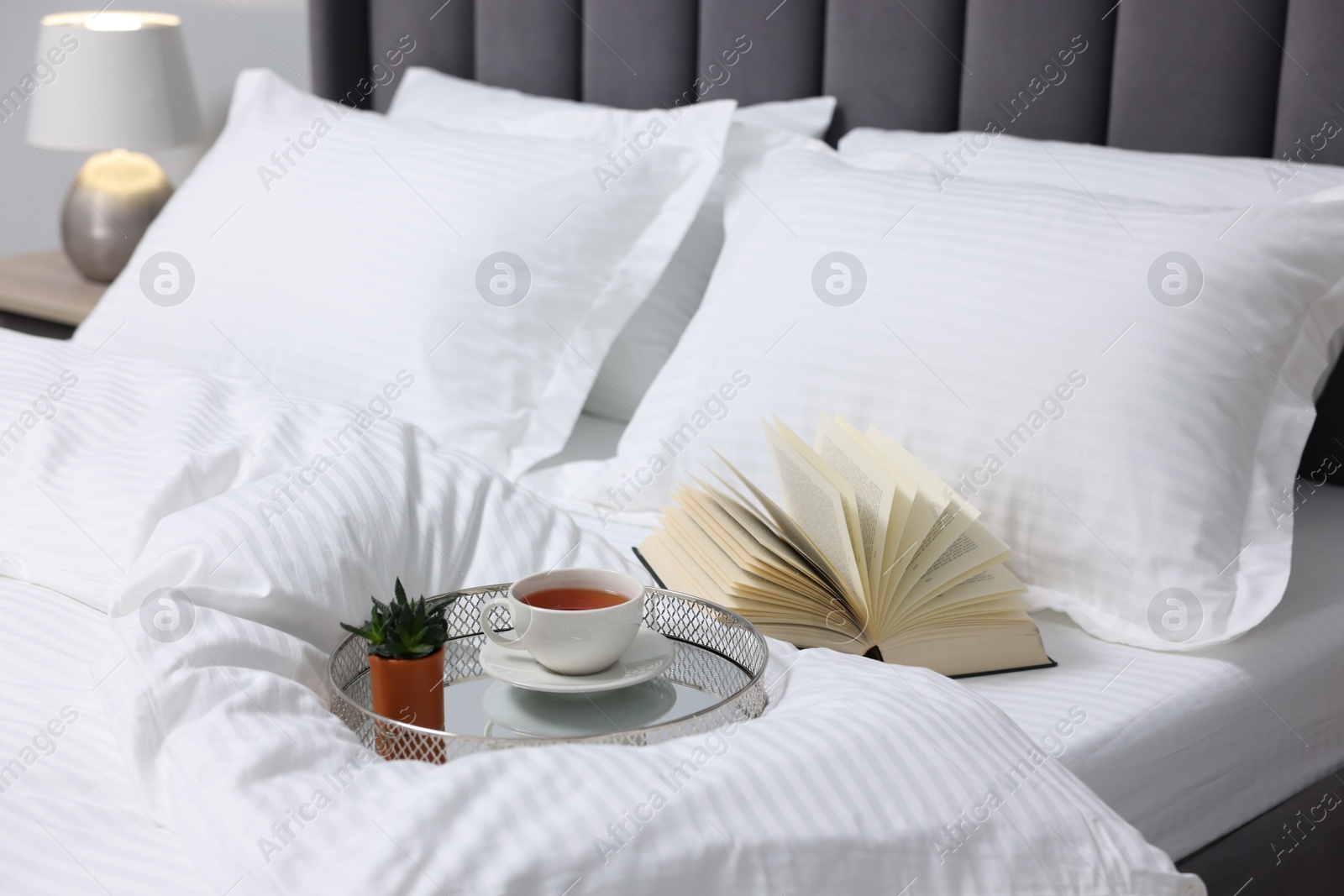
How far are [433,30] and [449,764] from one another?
1836 mm

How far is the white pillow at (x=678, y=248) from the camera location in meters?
1.64

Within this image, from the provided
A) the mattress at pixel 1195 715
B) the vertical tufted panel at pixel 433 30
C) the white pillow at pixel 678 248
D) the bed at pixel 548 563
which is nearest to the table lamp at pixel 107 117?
the vertical tufted panel at pixel 433 30

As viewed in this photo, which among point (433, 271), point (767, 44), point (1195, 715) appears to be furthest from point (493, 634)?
point (767, 44)

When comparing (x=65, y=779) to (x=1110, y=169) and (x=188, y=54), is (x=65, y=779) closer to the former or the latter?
(x=1110, y=169)

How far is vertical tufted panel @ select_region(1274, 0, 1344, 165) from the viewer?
1349 mm

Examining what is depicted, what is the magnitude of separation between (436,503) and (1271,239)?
0.81 metres

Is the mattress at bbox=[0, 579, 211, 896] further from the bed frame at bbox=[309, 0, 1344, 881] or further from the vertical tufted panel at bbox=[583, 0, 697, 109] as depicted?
the vertical tufted panel at bbox=[583, 0, 697, 109]

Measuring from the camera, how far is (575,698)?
81 centimetres

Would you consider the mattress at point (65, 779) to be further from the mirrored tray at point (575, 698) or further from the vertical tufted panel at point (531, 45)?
the vertical tufted panel at point (531, 45)

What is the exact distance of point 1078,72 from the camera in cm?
153

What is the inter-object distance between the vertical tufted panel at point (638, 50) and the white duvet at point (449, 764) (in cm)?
108

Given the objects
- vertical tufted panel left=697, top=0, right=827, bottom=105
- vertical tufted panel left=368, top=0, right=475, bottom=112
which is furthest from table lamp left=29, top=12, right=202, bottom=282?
vertical tufted panel left=697, top=0, right=827, bottom=105

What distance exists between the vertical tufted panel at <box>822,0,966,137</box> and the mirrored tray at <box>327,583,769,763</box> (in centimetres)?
100

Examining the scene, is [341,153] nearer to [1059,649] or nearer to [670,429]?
[670,429]
